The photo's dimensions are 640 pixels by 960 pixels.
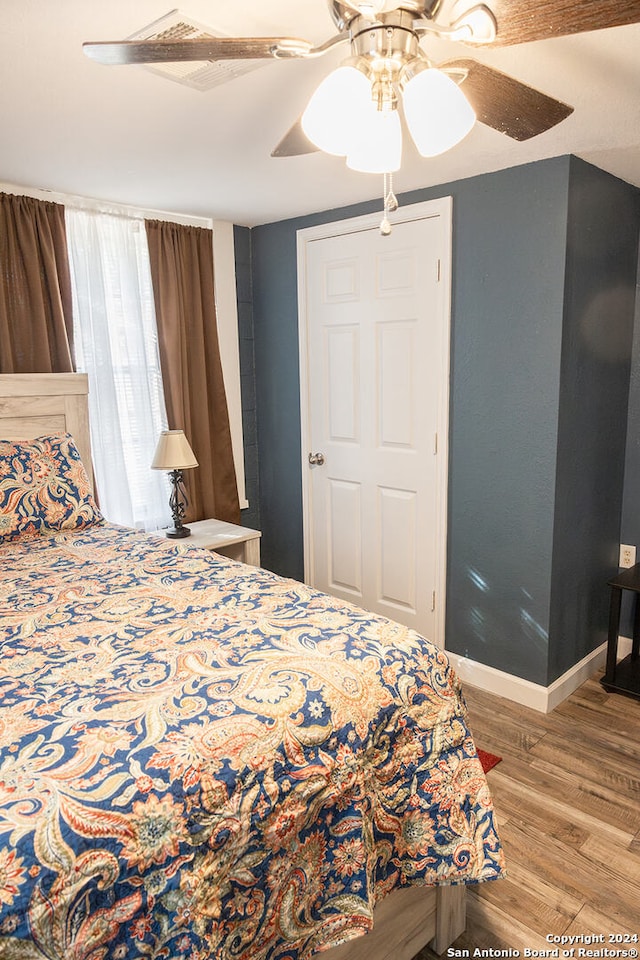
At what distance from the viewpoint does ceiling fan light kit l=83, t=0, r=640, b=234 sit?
1.10 m

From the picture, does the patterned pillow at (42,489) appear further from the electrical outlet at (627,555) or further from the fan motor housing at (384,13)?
the electrical outlet at (627,555)

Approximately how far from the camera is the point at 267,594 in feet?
6.13

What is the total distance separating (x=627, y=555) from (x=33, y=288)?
3.13 metres

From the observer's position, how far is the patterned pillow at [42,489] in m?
2.52

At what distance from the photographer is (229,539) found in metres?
3.27

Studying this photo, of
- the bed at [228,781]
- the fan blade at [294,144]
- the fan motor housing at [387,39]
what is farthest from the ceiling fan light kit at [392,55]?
the bed at [228,781]

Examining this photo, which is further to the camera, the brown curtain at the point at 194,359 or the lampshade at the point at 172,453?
the brown curtain at the point at 194,359

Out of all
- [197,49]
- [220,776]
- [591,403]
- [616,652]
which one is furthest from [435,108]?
[616,652]

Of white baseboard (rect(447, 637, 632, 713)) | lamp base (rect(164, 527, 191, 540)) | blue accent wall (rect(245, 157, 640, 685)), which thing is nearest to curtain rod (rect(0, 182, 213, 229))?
blue accent wall (rect(245, 157, 640, 685))

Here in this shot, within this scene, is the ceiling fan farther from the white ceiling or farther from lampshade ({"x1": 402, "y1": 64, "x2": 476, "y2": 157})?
the white ceiling

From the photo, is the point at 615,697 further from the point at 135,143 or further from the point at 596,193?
the point at 135,143

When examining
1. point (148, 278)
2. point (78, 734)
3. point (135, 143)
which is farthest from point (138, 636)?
point (148, 278)

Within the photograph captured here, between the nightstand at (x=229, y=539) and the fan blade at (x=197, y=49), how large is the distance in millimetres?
2290

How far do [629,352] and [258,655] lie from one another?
2.55 meters
